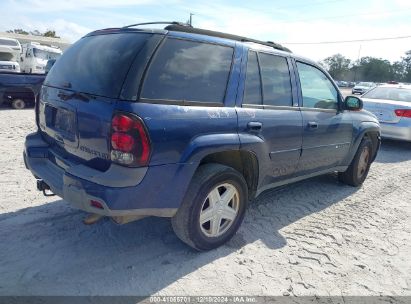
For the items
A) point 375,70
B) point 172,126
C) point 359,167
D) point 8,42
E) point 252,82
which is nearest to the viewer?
point 172,126

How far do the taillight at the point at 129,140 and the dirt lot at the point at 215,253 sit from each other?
100 cm

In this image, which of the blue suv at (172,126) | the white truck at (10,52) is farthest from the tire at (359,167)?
the white truck at (10,52)

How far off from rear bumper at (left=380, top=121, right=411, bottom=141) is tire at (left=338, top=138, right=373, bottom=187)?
10.3 ft

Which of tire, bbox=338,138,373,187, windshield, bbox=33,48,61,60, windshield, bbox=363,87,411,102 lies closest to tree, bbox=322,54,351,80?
windshield, bbox=33,48,61,60

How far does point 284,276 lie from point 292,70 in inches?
87.1

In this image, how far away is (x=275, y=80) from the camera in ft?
12.2

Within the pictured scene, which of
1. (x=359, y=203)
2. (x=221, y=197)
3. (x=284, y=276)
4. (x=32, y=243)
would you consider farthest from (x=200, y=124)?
(x=359, y=203)

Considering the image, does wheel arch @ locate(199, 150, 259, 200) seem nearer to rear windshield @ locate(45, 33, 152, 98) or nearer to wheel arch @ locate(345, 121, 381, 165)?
rear windshield @ locate(45, 33, 152, 98)

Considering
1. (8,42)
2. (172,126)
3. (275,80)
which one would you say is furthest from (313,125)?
(8,42)

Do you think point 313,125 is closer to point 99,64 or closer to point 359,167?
point 359,167

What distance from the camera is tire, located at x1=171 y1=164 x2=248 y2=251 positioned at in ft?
9.78

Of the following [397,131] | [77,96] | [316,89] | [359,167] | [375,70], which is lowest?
[359,167]

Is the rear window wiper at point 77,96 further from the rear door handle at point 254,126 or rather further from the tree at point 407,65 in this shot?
the tree at point 407,65

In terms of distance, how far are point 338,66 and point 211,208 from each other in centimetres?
9673
